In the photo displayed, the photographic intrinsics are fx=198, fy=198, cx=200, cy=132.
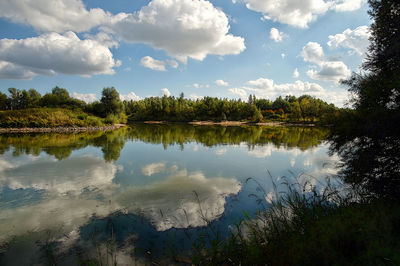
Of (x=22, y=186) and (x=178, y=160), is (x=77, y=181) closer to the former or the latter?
(x=22, y=186)

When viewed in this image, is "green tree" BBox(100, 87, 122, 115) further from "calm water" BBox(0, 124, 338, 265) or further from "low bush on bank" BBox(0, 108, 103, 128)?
"calm water" BBox(0, 124, 338, 265)

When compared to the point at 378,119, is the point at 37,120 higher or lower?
lower

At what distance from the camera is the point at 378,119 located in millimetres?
6398

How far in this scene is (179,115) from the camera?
10675 cm

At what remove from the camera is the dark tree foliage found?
6285mm

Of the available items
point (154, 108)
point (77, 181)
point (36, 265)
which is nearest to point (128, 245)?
point (36, 265)

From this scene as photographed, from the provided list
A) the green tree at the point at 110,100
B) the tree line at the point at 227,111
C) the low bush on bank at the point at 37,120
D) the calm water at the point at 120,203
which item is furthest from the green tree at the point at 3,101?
the calm water at the point at 120,203

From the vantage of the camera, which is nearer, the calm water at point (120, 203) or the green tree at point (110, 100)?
Result: the calm water at point (120, 203)

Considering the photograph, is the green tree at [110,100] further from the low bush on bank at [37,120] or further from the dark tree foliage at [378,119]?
the dark tree foliage at [378,119]

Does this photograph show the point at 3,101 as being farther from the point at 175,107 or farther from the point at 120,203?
the point at 120,203

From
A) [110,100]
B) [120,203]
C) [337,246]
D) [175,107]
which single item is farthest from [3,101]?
[337,246]

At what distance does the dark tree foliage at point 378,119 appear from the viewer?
6285 millimetres

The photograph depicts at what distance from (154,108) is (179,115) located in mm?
19145

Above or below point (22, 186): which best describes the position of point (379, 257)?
above
